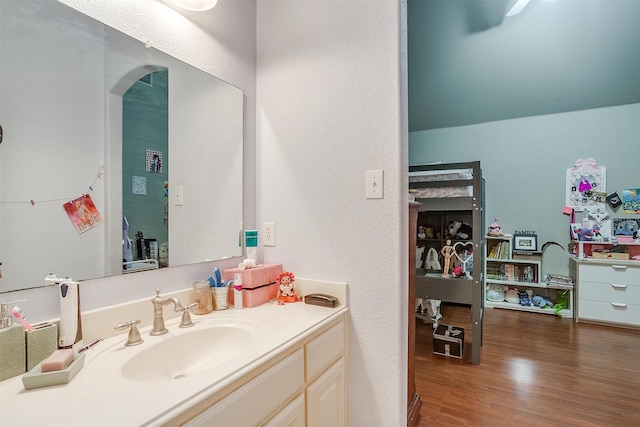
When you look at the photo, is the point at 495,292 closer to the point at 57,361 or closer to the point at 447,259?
the point at 447,259

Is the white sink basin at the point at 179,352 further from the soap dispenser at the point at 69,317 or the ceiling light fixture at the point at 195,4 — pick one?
the ceiling light fixture at the point at 195,4

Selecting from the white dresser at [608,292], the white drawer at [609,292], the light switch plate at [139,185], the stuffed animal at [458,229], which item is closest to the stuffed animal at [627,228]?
the white dresser at [608,292]

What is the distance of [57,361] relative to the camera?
0.67 meters

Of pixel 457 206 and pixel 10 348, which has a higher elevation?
pixel 457 206

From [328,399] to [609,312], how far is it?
368cm

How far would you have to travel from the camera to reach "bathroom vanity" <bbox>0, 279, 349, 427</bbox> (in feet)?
1.91

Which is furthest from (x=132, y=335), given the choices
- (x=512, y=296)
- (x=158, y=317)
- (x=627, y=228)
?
(x=627, y=228)

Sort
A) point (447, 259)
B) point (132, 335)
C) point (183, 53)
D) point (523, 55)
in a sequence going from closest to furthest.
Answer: point (132, 335) < point (183, 53) < point (447, 259) < point (523, 55)

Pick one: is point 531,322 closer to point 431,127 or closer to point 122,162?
point 431,127

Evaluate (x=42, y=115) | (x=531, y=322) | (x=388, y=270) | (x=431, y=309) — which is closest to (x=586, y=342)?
(x=531, y=322)

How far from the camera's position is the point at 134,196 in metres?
1.05

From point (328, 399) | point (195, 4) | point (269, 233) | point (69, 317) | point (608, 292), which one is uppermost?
point (195, 4)

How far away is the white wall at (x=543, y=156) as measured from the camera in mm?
3447

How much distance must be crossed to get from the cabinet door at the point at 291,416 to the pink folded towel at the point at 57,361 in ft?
1.64
